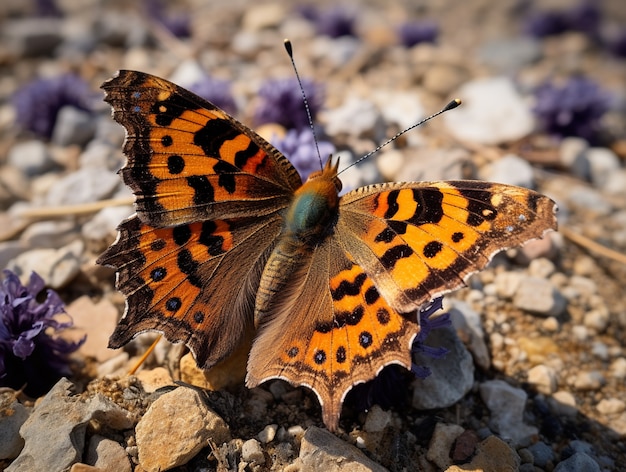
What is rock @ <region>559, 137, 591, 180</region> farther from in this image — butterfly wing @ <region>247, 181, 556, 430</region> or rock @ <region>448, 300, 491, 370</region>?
butterfly wing @ <region>247, 181, 556, 430</region>

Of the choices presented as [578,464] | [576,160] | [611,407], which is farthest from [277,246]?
[576,160]

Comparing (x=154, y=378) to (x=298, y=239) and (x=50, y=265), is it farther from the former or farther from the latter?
(x=50, y=265)

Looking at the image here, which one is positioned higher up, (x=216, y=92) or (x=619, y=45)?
(x=216, y=92)

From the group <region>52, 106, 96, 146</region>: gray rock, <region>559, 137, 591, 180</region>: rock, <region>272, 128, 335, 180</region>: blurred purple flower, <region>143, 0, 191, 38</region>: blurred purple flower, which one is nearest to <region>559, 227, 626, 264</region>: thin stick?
<region>559, 137, 591, 180</region>: rock

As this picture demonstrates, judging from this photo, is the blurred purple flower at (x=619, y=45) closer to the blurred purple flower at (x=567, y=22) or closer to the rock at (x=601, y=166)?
the blurred purple flower at (x=567, y=22)

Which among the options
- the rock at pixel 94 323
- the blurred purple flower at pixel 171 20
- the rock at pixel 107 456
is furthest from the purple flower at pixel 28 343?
the blurred purple flower at pixel 171 20
